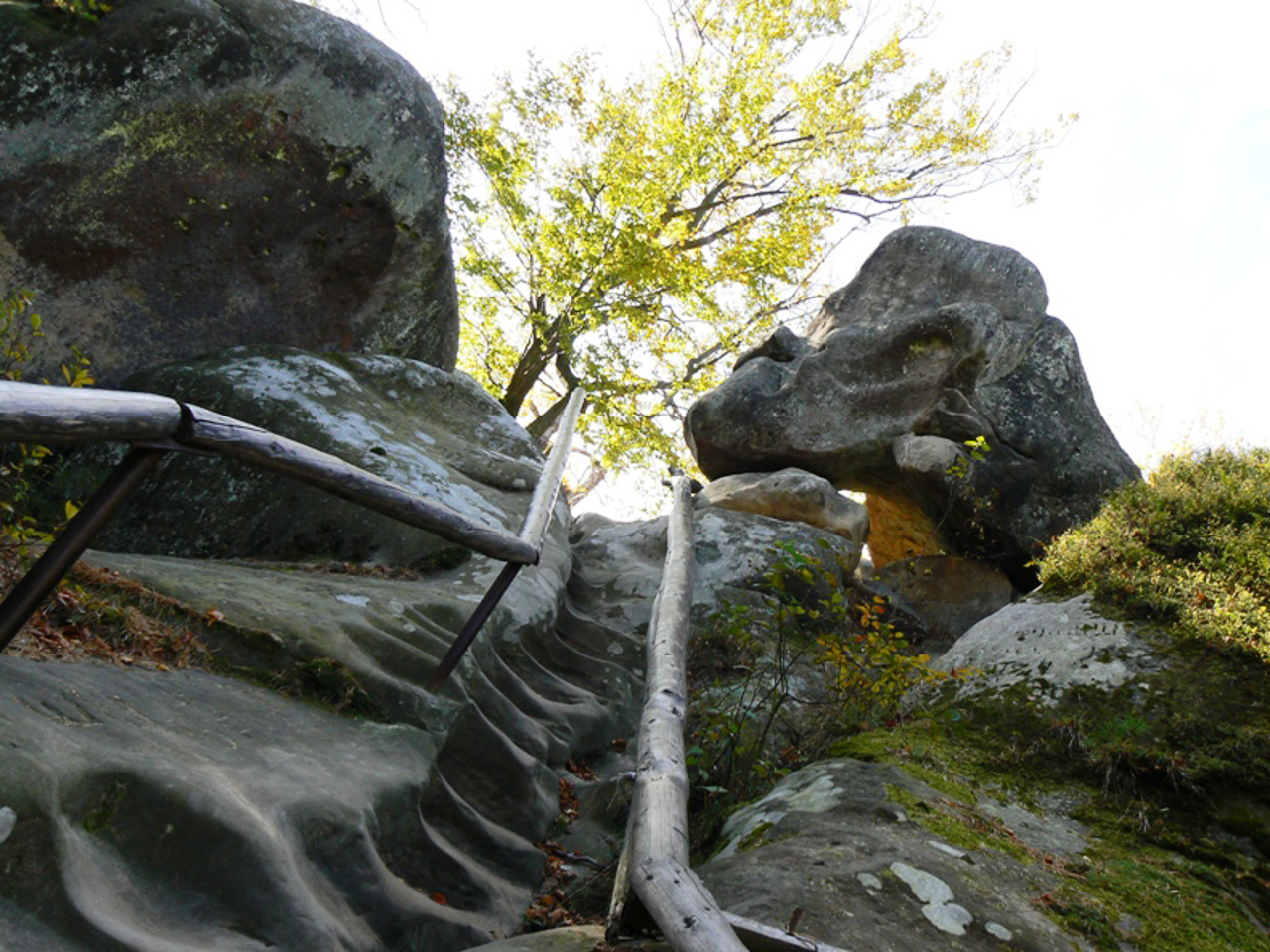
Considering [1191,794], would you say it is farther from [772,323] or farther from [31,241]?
[772,323]

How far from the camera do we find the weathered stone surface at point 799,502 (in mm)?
10539

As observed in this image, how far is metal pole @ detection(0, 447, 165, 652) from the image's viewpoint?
2441 mm

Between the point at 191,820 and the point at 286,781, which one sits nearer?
the point at 191,820

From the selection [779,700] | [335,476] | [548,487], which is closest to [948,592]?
[548,487]

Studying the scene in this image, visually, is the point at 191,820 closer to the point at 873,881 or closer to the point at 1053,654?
the point at 873,881

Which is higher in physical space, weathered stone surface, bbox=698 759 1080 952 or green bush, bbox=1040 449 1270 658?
green bush, bbox=1040 449 1270 658

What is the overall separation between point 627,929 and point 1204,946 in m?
2.01

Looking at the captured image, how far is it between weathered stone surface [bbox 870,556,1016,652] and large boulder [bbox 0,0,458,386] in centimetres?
704

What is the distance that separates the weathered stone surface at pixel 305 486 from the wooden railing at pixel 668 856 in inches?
104

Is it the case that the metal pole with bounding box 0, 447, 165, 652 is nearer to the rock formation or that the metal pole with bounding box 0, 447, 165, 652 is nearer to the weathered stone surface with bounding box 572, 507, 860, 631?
the weathered stone surface with bounding box 572, 507, 860, 631

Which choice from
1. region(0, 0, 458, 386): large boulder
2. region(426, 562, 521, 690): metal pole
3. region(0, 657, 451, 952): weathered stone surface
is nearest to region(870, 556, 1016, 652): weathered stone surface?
region(426, 562, 521, 690): metal pole

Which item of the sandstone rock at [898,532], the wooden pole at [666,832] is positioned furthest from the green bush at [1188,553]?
the sandstone rock at [898,532]

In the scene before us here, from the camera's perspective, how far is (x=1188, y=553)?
20.1 ft

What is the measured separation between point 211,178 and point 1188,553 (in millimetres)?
8274
